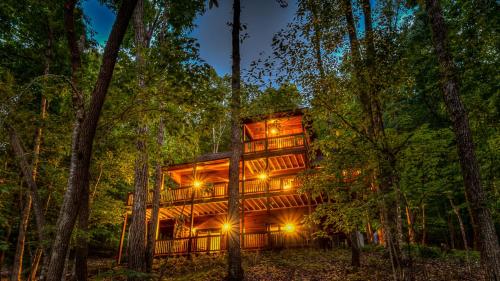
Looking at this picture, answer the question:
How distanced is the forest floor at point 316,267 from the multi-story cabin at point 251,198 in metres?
1.45

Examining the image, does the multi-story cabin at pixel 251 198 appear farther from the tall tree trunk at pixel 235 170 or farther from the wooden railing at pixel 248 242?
the tall tree trunk at pixel 235 170

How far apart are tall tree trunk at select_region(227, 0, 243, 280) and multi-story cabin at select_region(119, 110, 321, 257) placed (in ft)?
12.5

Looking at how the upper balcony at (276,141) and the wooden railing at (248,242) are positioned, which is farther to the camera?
the upper balcony at (276,141)

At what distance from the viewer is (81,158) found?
5.07 m

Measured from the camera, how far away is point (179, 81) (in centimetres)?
760

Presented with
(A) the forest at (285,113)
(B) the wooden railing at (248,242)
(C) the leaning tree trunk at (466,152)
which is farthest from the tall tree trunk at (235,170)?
(B) the wooden railing at (248,242)

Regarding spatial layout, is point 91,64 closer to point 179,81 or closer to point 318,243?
point 179,81

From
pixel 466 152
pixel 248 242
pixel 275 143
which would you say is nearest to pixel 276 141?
pixel 275 143

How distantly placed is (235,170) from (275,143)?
333 inches

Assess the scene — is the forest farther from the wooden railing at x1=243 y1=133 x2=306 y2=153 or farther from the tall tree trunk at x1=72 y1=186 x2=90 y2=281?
the wooden railing at x1=243 y1=133 x2=306 y2=153

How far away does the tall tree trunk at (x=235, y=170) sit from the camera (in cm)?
1016

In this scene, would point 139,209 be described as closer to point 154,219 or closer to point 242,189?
point 154,219

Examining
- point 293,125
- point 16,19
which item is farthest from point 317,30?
point 293,125

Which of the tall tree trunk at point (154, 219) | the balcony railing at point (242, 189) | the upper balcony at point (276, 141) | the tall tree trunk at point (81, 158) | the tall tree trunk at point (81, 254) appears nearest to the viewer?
the tall tree trunk at point (81, 158)
